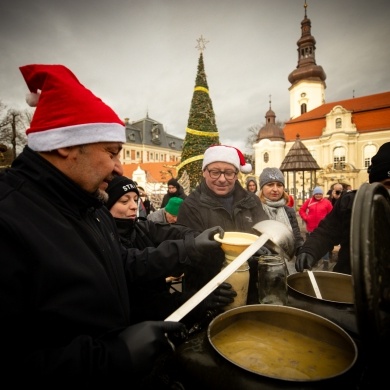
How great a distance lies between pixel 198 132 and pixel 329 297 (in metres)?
8.17

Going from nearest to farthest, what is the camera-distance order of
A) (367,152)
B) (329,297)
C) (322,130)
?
(329,297)
(367,152)
(322,130)

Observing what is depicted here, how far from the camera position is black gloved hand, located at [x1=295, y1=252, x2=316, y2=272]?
2090mm

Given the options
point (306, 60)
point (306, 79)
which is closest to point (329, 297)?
point (306, 79)

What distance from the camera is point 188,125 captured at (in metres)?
9.48

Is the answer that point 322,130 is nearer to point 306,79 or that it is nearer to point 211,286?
point 306,79

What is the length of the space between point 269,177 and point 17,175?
3260 mm

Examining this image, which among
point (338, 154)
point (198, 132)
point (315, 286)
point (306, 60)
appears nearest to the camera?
point (315, 286)

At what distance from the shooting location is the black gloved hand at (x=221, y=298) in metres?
1.31

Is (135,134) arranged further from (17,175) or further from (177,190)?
(17,175)

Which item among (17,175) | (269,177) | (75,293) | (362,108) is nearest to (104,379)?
(75,293)

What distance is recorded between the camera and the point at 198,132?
9273 millimetres

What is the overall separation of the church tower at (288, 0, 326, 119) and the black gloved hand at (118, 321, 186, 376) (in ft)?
179

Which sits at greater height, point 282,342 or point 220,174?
point 220,174

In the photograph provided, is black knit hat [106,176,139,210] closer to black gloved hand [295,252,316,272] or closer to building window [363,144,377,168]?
black gloved hand [295,252,316,272]
